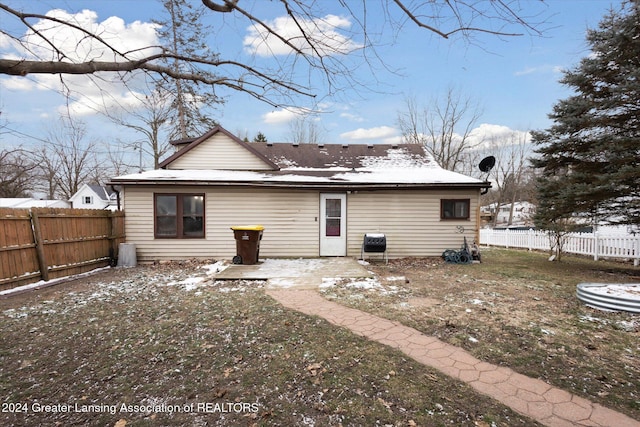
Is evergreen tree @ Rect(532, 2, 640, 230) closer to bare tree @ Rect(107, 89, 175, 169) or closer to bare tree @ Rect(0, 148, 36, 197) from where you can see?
bare tree @ Rect(0, 148, 36, 197)

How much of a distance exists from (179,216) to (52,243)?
124 inches

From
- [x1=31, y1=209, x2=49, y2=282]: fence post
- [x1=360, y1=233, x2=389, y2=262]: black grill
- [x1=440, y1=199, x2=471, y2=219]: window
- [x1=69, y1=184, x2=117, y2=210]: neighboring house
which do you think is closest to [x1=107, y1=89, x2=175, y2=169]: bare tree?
[x1=31, y1=209, x2=49, y2=282]: fence post

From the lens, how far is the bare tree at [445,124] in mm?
24125

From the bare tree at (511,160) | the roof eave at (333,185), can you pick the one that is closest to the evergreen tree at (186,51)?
the roof eave at (333,185)

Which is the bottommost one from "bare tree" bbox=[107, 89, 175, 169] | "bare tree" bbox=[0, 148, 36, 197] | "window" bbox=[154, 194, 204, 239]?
"window" bbox=[154, 194, 204, 239]

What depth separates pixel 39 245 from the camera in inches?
257

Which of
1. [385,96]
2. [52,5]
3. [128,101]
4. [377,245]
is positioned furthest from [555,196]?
[52,5]

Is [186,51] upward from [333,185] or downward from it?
upward

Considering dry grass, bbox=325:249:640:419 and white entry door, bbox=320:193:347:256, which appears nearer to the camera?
dry grass, bbox=325:249:640:419

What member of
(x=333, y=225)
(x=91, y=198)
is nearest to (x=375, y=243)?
(x=333, y=225)

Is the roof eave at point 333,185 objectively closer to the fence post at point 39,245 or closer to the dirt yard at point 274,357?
the fence post at point 39,245

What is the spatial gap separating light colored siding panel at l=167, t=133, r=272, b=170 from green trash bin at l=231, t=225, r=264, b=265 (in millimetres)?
3402

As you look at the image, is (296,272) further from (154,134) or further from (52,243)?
(154,134)

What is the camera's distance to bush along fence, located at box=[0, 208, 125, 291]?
6000 millimetres
